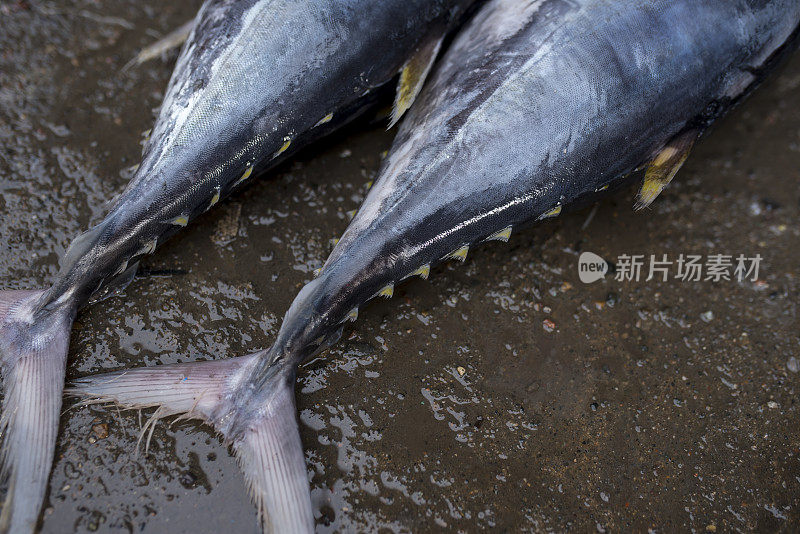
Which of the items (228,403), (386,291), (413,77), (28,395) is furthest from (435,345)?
(28,395)

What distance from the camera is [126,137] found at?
3141mm

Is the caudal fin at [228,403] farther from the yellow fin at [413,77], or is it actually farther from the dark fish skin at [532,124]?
the yellow fin at [413,77]

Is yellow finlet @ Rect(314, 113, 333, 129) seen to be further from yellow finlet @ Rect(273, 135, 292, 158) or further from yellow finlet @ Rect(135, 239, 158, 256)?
yellow finlet @ Rect(135, 239, 158, 256)

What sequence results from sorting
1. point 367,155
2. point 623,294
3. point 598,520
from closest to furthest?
point 598,520 → point 623,294 → point 367,155

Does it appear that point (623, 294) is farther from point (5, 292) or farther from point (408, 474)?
point (5, 292)

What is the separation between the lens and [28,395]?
2.22 meters

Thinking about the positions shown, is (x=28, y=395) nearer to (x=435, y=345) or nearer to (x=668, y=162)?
(x=435, y=345)

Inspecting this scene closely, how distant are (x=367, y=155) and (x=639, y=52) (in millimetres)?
1451

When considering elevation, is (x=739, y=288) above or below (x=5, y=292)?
below

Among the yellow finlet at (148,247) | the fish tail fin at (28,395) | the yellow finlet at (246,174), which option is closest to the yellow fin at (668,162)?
the yellow finlet at (246,174)

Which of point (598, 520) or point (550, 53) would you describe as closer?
point (598, 520)

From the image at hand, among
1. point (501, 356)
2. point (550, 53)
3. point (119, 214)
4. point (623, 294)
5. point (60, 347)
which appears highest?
point (119, 214)

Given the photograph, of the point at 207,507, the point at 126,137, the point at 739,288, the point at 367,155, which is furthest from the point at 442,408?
the point at 126,137

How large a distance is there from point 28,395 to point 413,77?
219 centimetres
